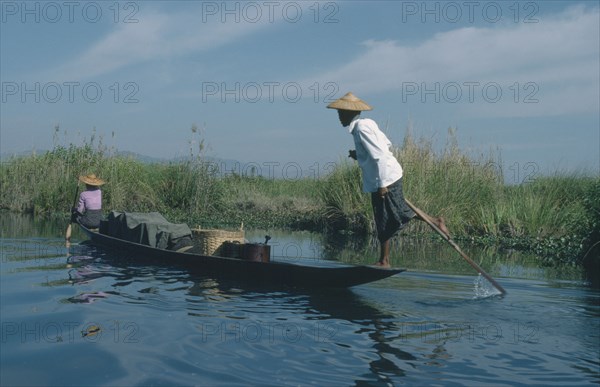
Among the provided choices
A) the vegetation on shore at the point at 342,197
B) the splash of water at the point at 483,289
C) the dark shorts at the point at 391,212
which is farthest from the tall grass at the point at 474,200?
the dark shorts at the point at 391,212

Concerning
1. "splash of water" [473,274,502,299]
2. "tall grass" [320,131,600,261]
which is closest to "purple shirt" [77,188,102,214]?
"tall grass" [320,131,600,261]

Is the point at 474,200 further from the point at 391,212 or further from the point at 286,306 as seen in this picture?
the point at 286,306

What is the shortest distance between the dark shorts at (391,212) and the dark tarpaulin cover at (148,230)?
3.96m

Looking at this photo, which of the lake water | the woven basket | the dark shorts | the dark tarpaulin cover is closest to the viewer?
the lake water

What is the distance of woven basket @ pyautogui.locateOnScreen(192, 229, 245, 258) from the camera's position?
9930mm

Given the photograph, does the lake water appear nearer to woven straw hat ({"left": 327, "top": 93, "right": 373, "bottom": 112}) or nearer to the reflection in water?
the reflection in water

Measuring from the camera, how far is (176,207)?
20.2 metres

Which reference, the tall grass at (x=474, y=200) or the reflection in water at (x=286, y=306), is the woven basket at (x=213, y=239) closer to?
the reflection in water at (x=286, y=306)

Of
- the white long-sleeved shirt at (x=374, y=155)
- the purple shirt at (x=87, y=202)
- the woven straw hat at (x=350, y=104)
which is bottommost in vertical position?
the purple shirt at (x=87, y=202)

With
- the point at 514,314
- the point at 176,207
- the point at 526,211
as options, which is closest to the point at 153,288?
the point at 514,314

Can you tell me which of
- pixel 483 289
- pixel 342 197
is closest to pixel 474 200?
pixel 342 197

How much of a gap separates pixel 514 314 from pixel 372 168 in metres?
2.36

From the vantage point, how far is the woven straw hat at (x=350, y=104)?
27.2 ft

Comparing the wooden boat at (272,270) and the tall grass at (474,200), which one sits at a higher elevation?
the tall grass at (474,200)
